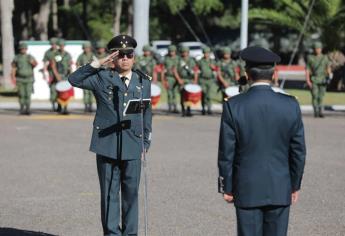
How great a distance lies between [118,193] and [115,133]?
0.51 metres

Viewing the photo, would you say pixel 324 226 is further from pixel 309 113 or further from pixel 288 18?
pixel 288 18

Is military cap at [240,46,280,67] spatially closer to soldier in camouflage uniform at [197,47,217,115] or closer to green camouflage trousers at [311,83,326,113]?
green camouflage trousers at [311,83,326,113]

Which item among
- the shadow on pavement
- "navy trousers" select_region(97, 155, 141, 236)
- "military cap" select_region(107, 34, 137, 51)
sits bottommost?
the shadow on pavement

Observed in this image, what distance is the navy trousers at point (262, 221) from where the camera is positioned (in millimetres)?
5609

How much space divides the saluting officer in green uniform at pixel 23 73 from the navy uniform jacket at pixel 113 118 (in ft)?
46.5

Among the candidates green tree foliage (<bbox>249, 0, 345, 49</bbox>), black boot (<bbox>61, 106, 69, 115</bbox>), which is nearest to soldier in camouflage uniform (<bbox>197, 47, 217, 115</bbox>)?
black boot (<bbox>61, 106, 69, 115</bbox>)

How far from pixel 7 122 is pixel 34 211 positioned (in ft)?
34.6

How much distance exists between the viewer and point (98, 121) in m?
7.30

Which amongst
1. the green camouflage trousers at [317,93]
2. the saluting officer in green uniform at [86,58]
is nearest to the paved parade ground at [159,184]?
the green camouflage trousers at [317,93]

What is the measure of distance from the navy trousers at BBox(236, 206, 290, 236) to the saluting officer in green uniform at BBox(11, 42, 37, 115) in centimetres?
1609

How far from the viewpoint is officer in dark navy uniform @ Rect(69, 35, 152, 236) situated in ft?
23.7

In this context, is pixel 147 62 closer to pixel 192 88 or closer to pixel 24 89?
pixel 192 88

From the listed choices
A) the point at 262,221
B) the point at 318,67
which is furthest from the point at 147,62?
the point at 262,221

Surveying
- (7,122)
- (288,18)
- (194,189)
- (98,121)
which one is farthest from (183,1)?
(98,121)
